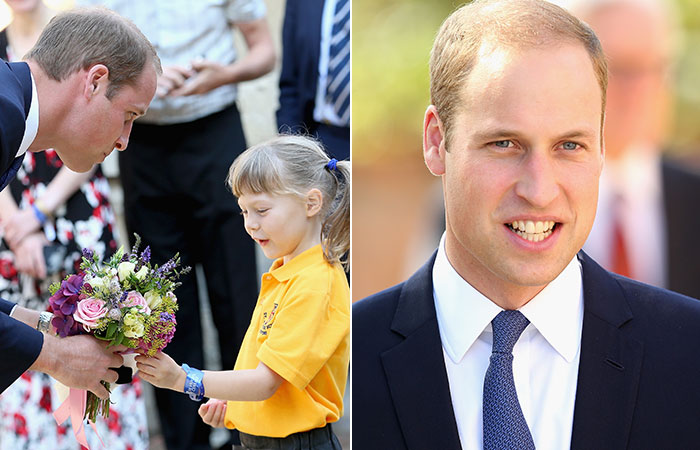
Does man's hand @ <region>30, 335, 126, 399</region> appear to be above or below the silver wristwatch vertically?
below

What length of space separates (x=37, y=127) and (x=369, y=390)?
128 centimetres

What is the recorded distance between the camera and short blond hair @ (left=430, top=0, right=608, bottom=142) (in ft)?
8.46

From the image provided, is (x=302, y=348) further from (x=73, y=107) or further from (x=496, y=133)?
(x=73, y=107)

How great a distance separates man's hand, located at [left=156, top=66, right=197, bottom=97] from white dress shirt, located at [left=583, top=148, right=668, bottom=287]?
153 cm

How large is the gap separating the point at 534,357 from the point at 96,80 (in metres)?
1.55

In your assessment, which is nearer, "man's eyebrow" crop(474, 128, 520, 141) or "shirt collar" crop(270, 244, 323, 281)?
"man's eyebrow" crop(474, 128, 520, 141)

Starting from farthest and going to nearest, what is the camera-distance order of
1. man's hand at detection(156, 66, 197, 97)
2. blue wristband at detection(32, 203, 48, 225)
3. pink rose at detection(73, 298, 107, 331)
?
blue wristband at detection(32, 203, 48, 225) → man's hand at detection(156, 66, 197, 97) → pink rose at detection(73, 298, 107, 331)

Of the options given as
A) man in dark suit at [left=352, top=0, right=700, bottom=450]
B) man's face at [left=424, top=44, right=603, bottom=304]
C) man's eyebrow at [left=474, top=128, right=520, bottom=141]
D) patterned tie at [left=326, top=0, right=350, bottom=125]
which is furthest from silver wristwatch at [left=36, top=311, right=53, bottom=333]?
man's eyebrow at [left=474, top=128, right=520, bottom=141]

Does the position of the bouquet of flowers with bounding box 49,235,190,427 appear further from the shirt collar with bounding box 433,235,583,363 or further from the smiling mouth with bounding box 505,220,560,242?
the smiling mouth with bounding box 505,220,560,242

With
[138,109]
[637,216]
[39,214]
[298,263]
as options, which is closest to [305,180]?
[298,263]

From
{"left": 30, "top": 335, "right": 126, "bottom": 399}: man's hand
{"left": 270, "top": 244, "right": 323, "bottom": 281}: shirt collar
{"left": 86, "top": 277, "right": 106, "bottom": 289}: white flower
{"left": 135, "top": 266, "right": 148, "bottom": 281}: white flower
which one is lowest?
{"left": 30, "top": 335, "right": 126, "bottom": 399}: man's hand

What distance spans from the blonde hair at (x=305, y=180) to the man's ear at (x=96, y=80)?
49cm

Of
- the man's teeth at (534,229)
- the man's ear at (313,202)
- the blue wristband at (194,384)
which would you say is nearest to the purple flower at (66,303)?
the blue wristband at (194,384)

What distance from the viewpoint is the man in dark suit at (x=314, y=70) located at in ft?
11.6
